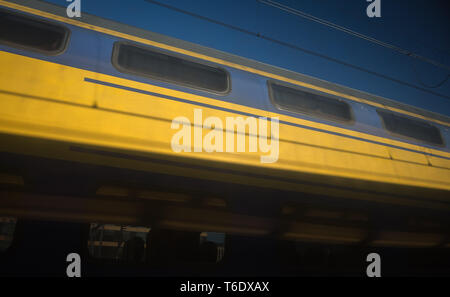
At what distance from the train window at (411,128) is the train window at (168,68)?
236 centimetres

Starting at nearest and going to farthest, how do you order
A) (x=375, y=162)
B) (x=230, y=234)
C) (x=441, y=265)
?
1. (x=230, y=234)
2. (x=375, y=162)
3. (x=441, y=265)

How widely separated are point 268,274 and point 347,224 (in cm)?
113

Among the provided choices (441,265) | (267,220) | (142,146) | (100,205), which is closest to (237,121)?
(142,146)

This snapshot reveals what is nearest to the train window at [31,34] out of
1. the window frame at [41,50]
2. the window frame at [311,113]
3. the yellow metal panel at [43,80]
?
the window frame at [41,50]

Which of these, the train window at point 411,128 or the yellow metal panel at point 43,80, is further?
the train window at point 411,128

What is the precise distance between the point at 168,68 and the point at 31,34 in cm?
112

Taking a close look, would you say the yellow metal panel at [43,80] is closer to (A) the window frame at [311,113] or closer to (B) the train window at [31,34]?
(B) the train window at [31,34]

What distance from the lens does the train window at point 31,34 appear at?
86.3 inches

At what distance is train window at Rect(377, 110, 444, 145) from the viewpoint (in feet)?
12.4

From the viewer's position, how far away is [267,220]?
2939mm

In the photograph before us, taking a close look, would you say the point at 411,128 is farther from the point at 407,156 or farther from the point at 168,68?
the point at 168,68

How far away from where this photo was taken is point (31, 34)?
2.30 metres

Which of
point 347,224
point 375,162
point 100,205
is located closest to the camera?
point 100,205
